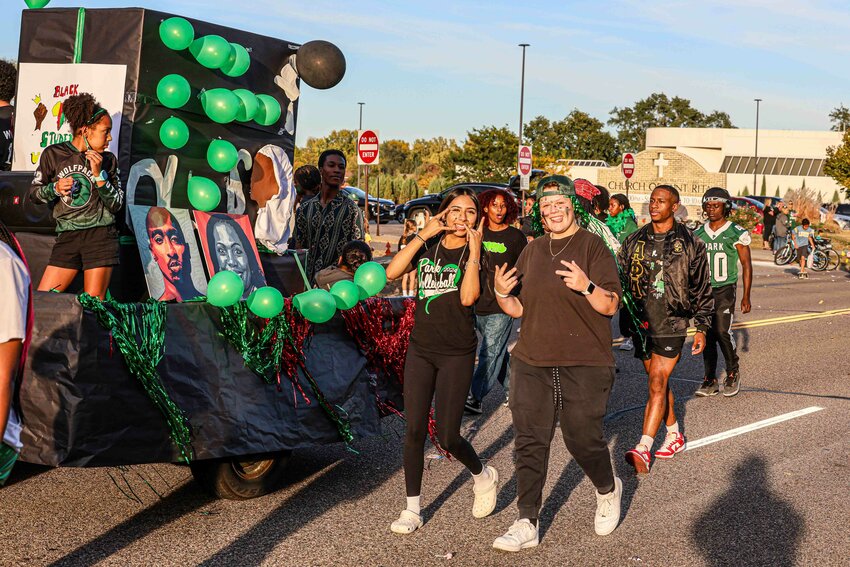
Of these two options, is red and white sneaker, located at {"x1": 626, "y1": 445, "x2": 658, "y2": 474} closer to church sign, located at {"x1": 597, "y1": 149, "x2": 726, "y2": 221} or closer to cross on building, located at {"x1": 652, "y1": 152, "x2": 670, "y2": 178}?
church sign, located at {"x1": 597, "y1": 149, "x2": 726, "y2": 221}

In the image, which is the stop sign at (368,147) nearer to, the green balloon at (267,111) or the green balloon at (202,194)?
the green balloon at (267,111)

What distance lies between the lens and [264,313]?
5367 millimetres

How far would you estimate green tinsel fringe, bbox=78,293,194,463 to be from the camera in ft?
15.8

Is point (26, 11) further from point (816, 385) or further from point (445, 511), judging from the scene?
point (816, 385)

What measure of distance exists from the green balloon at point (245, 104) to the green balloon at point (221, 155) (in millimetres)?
208

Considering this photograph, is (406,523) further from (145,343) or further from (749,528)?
(749,528)

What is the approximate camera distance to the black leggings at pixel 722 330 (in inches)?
375

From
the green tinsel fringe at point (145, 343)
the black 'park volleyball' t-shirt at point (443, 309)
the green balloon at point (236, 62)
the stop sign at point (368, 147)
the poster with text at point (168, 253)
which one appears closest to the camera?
the green tinsel fringe at point (145, 343)

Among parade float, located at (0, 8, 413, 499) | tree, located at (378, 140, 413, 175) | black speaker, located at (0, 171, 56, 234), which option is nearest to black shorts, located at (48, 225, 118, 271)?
parade float, located at (0, 8, 413, 499)

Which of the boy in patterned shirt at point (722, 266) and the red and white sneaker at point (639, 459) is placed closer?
the red and white sneaker at point (639, 459)

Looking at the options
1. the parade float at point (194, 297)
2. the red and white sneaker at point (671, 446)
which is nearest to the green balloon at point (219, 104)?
the parade float at point (194, 297)

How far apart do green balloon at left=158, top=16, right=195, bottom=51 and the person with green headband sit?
2.46 m

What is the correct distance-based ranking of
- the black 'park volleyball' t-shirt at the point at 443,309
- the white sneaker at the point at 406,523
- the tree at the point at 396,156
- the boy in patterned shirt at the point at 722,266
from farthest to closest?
the tree at the point at 396,156 → the boy in patterned shirt at the point at 722,266 → the black 'park volleyball' t-shirt at the point at 443,309 → the white sneaker at the point at 406,523

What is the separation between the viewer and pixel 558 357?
5398 millimetres
